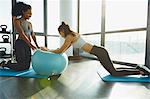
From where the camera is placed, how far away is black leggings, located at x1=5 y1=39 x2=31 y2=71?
11.7 feet

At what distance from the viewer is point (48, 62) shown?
3.13 metres

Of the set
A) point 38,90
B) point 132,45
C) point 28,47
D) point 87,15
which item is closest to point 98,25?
point 87,15

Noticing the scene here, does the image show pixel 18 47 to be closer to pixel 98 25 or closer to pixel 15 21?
pixel 15 21

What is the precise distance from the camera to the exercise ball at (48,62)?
3146mm

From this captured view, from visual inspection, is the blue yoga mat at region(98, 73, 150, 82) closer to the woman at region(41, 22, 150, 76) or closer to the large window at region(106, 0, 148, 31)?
the woman at region(41, 22, 150, 76)

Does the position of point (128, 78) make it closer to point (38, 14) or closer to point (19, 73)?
point (19, 73)

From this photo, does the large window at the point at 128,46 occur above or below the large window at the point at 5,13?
below

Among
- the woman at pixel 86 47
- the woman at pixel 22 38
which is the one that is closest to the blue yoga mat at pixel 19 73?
the woman at pixel 22 38

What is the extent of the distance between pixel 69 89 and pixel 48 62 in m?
0.72

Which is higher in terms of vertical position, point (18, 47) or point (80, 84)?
point (18, 47)

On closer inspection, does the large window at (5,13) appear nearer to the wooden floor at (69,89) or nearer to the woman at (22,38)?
the woman at (22,38)

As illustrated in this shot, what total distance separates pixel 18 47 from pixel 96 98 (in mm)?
1899

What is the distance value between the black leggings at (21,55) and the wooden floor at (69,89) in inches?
20.3

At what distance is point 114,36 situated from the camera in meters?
5.18
